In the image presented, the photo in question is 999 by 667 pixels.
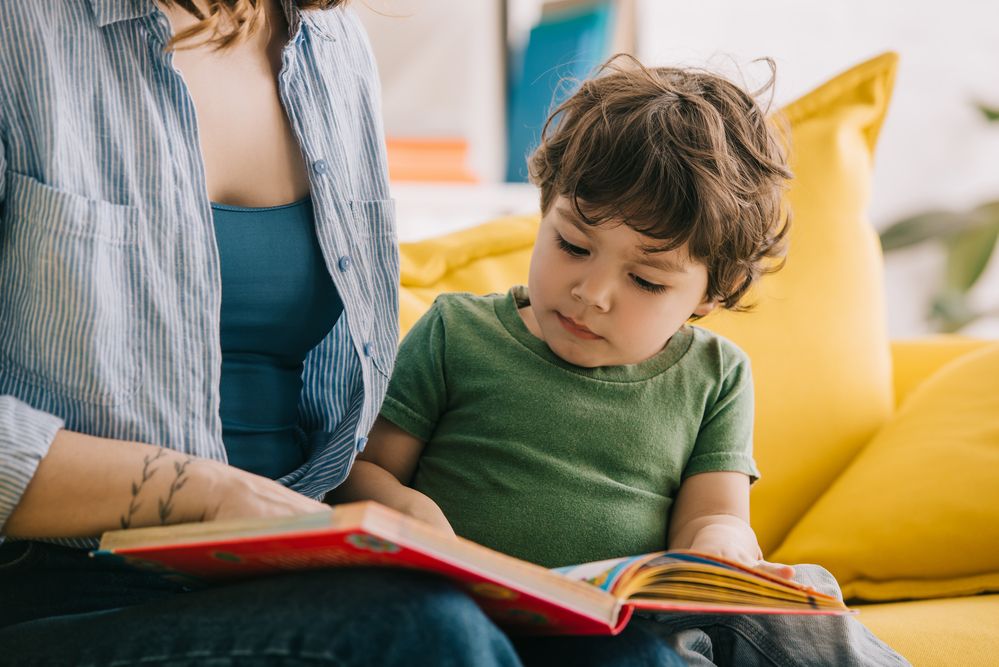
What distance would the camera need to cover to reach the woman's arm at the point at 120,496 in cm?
58

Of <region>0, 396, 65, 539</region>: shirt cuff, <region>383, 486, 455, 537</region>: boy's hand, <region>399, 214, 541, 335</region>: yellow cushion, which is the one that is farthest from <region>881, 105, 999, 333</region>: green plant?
<region>0, 396, 65, 539</region>: shirt cuff

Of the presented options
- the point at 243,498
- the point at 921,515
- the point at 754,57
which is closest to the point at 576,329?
the point at 243,498

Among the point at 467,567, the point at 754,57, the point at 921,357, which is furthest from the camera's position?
the point at 754,57

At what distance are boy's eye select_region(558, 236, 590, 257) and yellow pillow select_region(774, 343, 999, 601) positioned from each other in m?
0.56

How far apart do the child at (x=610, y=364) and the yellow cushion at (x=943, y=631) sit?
11 cm

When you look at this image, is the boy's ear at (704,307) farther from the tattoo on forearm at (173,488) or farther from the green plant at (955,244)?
the green plant at (955,244)

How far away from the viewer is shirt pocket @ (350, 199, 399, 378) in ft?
2.86

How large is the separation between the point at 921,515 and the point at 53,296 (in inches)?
40.8

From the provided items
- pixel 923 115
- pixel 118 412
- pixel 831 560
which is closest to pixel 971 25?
pixel 923 115

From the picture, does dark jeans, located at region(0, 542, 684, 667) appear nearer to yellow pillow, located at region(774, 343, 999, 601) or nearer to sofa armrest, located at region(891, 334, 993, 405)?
yellow pillow, located at region(774, 343, 999, 601)

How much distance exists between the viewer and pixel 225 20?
28.9 inches

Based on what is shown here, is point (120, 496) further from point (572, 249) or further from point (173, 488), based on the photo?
point (572, 249)

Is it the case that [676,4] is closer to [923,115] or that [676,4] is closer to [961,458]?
[923,115]

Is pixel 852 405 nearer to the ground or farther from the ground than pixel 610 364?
nearer to the ground
